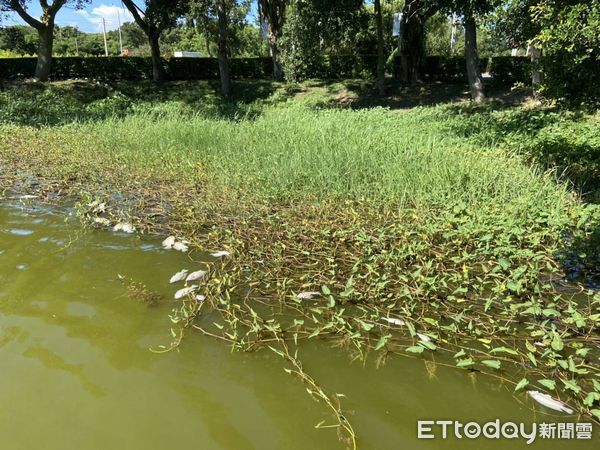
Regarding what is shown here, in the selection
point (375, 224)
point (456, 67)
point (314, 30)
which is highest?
point (314, 30)

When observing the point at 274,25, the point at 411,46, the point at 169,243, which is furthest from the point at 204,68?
the point at 169,243

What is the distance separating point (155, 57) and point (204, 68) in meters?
2.63

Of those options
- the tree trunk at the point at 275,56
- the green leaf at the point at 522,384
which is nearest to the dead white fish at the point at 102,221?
the green leaf at the point at 522,384

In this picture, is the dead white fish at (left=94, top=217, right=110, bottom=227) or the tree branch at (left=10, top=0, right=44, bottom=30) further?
the tree branch at (left=10, top=0, right=44, bottom=30)

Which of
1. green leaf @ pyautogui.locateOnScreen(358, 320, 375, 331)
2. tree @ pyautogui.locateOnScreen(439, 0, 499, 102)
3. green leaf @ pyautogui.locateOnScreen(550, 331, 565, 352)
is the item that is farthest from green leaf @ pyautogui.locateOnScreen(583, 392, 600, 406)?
tree @ pyautogui.locateOnScreen(439, 0, 499, 102)

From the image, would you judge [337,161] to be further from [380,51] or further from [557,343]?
[380,51]

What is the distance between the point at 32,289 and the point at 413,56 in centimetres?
1679

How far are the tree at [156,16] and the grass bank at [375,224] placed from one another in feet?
39.6

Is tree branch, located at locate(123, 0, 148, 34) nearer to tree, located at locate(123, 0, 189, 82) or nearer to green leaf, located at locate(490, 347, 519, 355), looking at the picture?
tree, located at locate(123, 0, 189, 82)

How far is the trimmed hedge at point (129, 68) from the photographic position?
20234mm

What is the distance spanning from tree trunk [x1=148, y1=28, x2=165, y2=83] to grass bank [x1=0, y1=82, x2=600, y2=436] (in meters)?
12.7

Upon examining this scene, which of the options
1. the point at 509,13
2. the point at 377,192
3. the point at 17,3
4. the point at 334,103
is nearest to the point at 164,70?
the point at 17,3

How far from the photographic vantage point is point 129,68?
22000 millimetres

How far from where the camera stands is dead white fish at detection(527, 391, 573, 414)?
224 centimetres
